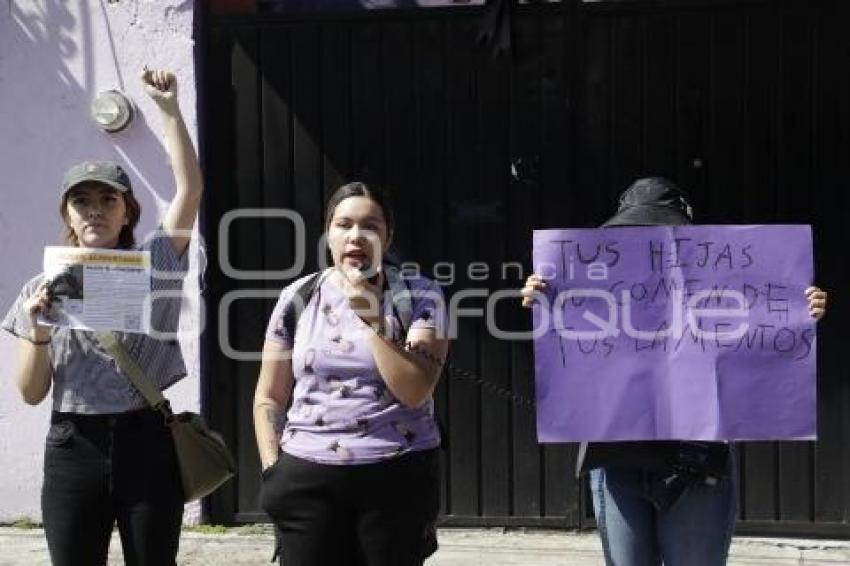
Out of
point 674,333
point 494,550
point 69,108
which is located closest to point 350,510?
point 674,333

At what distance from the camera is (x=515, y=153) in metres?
5.54

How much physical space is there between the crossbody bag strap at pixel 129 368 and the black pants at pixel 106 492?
0.23 feet

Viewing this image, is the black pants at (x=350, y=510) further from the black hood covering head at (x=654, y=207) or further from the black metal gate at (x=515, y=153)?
the black metal gate at (x=515, y=153)

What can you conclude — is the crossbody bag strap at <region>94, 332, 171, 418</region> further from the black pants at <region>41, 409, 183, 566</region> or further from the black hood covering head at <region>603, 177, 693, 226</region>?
the black hood covering head at <region>603, 177, 693, 226</region>

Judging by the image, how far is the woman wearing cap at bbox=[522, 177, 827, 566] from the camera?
10.6 feet

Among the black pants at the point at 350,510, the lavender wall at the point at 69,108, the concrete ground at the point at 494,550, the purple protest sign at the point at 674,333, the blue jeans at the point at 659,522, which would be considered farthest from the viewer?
the lavender wall at the point at 69,108

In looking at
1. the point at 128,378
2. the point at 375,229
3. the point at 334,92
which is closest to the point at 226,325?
the point at 334,92

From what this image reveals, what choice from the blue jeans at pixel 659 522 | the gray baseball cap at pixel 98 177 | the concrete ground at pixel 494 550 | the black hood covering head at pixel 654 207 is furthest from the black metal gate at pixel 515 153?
the gray baseball cap at pixel 98 177

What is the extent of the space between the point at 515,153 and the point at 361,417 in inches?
109

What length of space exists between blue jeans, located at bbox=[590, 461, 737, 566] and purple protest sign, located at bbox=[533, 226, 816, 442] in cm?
15

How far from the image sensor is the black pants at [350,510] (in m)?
3.01

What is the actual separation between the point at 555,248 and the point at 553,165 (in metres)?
2.10

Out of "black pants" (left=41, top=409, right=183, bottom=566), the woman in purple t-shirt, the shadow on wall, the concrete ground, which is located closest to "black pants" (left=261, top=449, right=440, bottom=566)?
the woman in purple t-shirt

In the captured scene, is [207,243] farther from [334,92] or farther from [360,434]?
[360,434]
